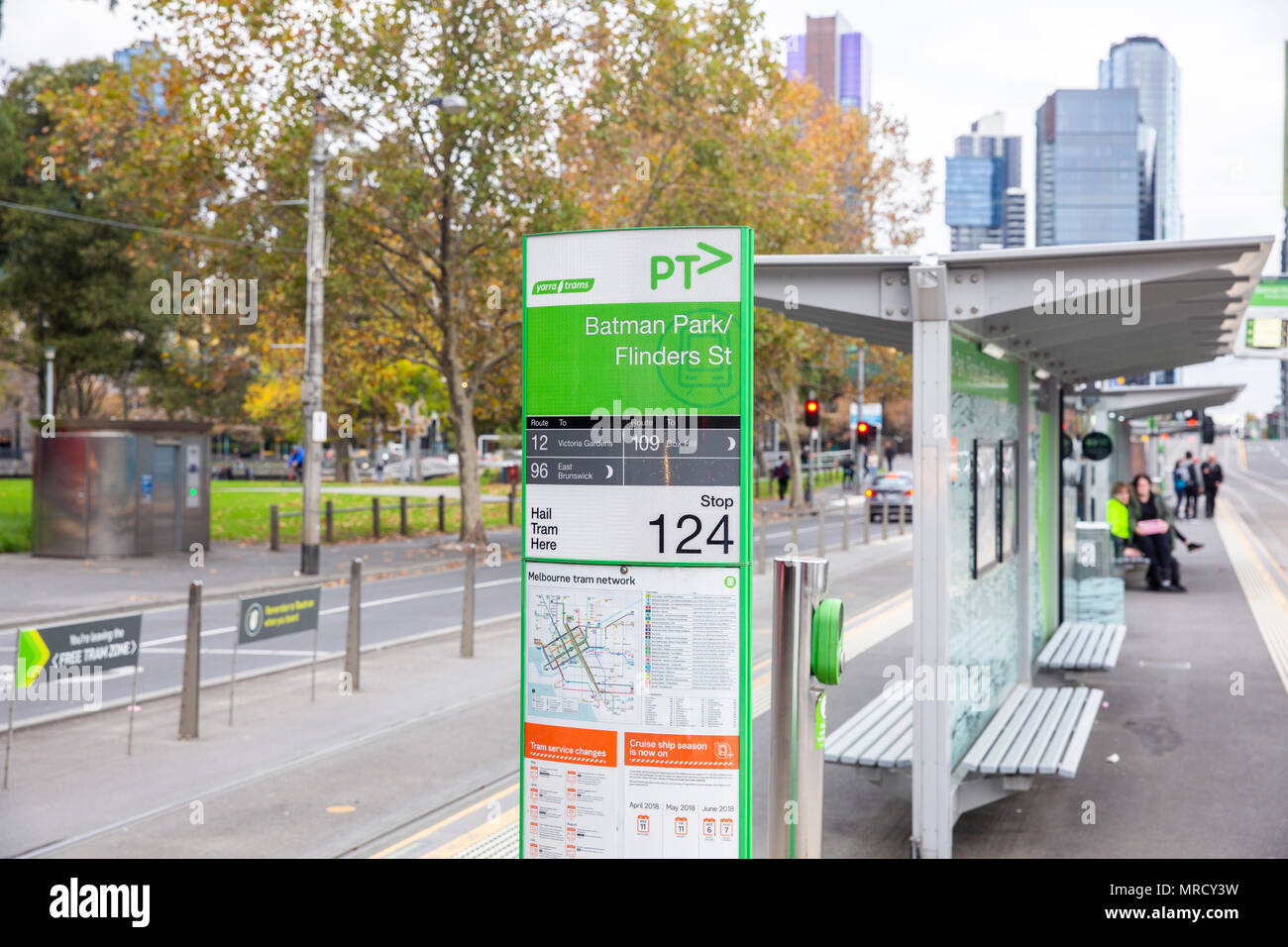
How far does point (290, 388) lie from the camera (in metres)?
48.2

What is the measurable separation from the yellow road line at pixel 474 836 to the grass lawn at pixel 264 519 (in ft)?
61.9

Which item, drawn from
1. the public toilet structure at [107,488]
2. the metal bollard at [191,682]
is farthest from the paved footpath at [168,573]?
the metal bollard at [191,682]

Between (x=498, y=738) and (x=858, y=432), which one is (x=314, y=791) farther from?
(x=858, y=432)

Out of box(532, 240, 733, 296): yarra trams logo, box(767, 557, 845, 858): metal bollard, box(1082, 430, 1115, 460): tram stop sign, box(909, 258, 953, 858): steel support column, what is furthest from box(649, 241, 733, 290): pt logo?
box(1082, 430, 1115, 460): tram stop sign

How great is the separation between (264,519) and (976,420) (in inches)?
996

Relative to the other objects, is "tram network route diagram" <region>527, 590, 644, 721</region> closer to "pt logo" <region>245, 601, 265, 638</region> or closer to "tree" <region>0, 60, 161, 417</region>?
"pt logo" <region>245, 601, 265, 638</region>

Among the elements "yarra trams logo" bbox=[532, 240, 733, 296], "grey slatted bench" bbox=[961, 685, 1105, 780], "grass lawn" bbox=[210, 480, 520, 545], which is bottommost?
"grass lawn" bbox=[210, 480, 520, 545]

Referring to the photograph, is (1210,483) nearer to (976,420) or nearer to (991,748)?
(976,420)

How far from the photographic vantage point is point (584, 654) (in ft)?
13.3

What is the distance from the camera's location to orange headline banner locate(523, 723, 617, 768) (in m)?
4.01

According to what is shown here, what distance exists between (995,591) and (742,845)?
4.46 meters

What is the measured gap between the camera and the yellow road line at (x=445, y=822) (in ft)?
19.9
